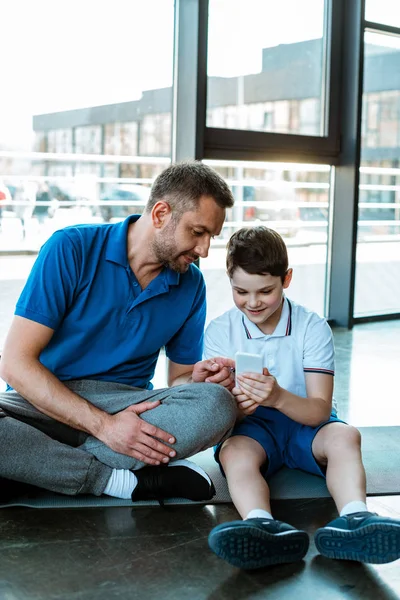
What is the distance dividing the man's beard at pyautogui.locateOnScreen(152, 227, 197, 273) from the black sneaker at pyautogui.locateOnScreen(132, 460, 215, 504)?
21.5 inches

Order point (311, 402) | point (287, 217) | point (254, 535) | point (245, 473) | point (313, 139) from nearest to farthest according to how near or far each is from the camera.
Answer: point (254, 535) < point (245, 473) < point (311, 402) < point (313, 139) < point (287, 217)

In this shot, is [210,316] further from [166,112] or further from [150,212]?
[150,212]

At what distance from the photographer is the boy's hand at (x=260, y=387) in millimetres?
2092

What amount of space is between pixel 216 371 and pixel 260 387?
0.21 meters

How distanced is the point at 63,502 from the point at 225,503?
44 cm

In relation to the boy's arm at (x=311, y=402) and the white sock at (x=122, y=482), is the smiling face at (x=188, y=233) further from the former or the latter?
the white sock at (x=122, y=482)

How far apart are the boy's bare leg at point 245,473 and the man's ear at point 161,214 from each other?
0.62 metres

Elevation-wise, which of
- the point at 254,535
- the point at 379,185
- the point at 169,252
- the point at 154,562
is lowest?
the point at 154,562

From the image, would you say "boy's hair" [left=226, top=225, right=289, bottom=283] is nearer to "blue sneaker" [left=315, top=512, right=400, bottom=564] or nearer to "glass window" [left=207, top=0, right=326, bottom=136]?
"blue sneaker" [left=315, top=512, right=400, bottom=564]

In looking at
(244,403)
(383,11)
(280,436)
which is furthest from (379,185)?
(244,403)

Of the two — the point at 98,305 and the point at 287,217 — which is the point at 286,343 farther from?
the point at 287,217

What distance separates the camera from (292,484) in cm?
236

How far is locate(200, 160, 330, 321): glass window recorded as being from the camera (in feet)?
16.3

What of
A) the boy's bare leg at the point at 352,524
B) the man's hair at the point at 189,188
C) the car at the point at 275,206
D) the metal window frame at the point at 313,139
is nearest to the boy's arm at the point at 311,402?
the boy's bare leg at the point at 352,524
